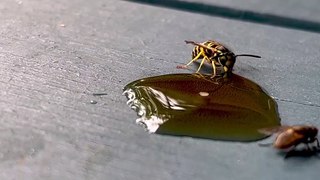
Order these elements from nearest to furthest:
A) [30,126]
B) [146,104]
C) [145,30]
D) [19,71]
→ [30,126] → [146,104] → [19,71] → [145,30]

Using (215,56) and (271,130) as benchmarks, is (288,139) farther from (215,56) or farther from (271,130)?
(215,56)

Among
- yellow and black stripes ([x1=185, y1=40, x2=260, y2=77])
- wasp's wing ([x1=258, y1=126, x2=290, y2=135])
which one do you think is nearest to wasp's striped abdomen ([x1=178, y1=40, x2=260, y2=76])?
yellow and black stripes ([x1=185, y1=40, x2=260, y2=77])

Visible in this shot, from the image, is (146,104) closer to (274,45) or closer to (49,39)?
(49,39)

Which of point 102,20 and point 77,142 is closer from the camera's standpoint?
point 77,142

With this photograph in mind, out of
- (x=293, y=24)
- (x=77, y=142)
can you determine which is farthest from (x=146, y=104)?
(x=293, y=24)

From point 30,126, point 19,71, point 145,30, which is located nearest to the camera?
point 30,126

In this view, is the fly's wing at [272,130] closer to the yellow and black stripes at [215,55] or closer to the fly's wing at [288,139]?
the fly's wing at [288,139]
